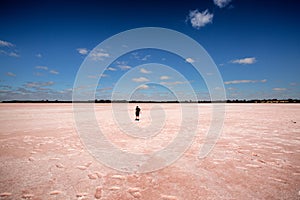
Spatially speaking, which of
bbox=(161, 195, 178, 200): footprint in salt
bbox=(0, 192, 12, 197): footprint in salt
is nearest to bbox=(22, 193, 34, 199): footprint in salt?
bbox=(0, 192, 12, 197): footprint in salt

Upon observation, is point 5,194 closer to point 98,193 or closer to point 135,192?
point 98,193

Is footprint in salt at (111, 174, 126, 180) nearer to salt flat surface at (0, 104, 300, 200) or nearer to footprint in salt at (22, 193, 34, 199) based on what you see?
salt flat surface at (0, 104, 300, 200)

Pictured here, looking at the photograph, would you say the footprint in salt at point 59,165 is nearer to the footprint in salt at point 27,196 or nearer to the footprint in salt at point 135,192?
the footprint in salt at point 27,196

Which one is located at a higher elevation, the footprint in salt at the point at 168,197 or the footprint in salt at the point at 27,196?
the footprint in salt at the point at 27,196

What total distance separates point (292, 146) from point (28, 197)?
31.4 feet

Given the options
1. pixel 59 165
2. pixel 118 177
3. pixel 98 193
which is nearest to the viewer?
pixel 98 193

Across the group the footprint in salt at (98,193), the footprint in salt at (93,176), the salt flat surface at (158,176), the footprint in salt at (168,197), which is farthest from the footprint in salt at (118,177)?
the footprint in salt at (168,197)

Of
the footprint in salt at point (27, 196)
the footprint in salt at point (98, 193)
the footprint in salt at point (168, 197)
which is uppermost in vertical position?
the footprint in salt at point (27, 196)

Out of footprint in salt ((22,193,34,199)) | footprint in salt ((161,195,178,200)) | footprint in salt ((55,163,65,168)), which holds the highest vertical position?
footprint in salt ((55,163,65,168))

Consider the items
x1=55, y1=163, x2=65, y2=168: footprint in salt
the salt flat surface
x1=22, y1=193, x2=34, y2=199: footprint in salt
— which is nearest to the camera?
x1=22, y1=193, x2=34, y2=199: footprint in salt

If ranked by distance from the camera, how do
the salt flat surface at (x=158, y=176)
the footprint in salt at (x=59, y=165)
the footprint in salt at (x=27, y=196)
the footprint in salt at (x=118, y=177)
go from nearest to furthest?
the footprint in salt at (x=27, y=196) < the salt flat surface at (x=158, y=176) < the footprint in salt at (x=118, y=177) < the footprint in salt at (x=59, y=165)

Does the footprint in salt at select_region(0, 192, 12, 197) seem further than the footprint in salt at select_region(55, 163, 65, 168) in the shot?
No

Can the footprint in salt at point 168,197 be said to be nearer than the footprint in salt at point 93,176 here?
Yes

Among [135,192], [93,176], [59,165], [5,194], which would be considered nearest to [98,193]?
[135,192]
